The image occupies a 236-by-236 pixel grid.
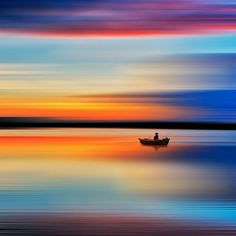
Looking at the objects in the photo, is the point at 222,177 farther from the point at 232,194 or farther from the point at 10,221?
the point at 10,221

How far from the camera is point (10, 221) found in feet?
42.6

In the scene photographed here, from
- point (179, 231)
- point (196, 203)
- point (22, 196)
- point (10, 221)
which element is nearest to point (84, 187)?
point (22, 196)

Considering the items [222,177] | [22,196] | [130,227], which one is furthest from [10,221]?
[222,177]

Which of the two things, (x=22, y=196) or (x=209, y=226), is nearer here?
(x=209, y=226)

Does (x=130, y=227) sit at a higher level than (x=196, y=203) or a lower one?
lower

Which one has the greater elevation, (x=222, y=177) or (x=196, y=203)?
(x=222, y=177)

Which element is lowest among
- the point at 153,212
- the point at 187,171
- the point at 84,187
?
the point at 153,212

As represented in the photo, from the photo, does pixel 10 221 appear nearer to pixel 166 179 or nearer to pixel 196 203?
pixel 196 203

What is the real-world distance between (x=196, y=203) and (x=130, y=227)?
4602 millimetres

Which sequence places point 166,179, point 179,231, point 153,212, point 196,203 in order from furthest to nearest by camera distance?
1. point 166,179
2. point 196,203
3. point 153,212
4. point 179,231

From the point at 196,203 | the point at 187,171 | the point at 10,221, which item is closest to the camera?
the point at 10,221

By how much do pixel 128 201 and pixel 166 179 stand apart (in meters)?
7.20

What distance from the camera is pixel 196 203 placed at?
16672 mm

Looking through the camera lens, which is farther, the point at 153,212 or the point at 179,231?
the point at 153,212
